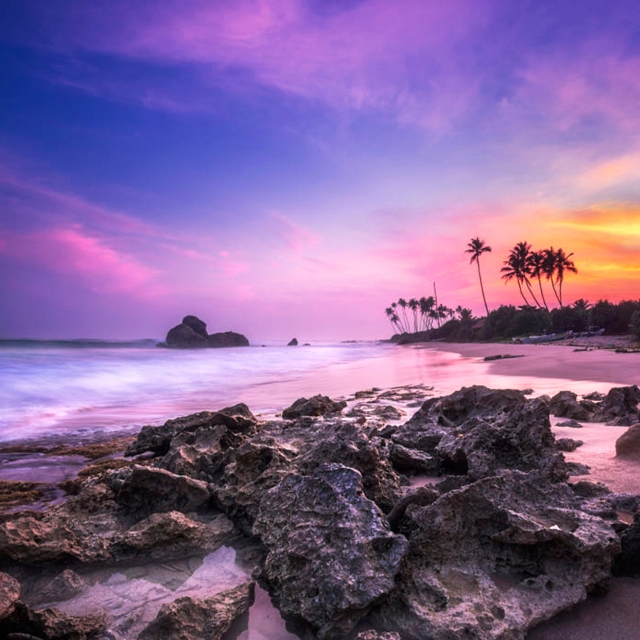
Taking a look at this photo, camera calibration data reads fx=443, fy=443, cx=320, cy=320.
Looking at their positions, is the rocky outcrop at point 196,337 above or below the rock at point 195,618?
above

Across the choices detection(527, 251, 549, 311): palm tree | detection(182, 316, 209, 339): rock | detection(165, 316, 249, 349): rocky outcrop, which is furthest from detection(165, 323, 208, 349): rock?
detection(527, 251, 549, 311): palm tree

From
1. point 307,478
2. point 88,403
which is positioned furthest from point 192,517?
point 88,403

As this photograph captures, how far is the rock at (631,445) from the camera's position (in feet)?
14.8

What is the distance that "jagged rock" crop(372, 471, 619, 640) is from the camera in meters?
2.25

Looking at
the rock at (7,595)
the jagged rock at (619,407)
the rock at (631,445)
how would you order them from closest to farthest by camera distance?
the rock at (7,595) < the rock at (631,445) < the jagged rock at (619,407)

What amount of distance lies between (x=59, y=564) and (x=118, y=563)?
15.4 inches

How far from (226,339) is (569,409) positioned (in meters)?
110

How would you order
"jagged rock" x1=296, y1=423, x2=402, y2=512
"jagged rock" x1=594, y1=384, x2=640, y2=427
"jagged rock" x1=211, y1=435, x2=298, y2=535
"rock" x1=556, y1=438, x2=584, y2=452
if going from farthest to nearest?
"jagged rock" x1=594, y1=384, x2=640, y2=427, "rock" x1=556, y1=438, x2=584, y2=452, "jagged rock" x1=211, y1=435, x2=298, y2=535, "jagged rock" x1=296, y1=423, x2=402, y2=512

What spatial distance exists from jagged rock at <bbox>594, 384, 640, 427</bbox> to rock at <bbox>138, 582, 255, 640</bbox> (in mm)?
6187

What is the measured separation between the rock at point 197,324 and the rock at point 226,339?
191 cm

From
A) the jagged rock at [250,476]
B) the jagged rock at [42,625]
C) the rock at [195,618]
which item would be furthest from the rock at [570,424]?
the jagged rock at [42,625]

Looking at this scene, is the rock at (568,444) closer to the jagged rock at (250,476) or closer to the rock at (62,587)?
the jagged rock at (250,476)

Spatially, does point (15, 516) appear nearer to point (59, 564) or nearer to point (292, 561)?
point (59, 564)

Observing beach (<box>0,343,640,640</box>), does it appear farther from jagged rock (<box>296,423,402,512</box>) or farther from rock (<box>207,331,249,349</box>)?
rock (<box>207,331,249,349</box>)
